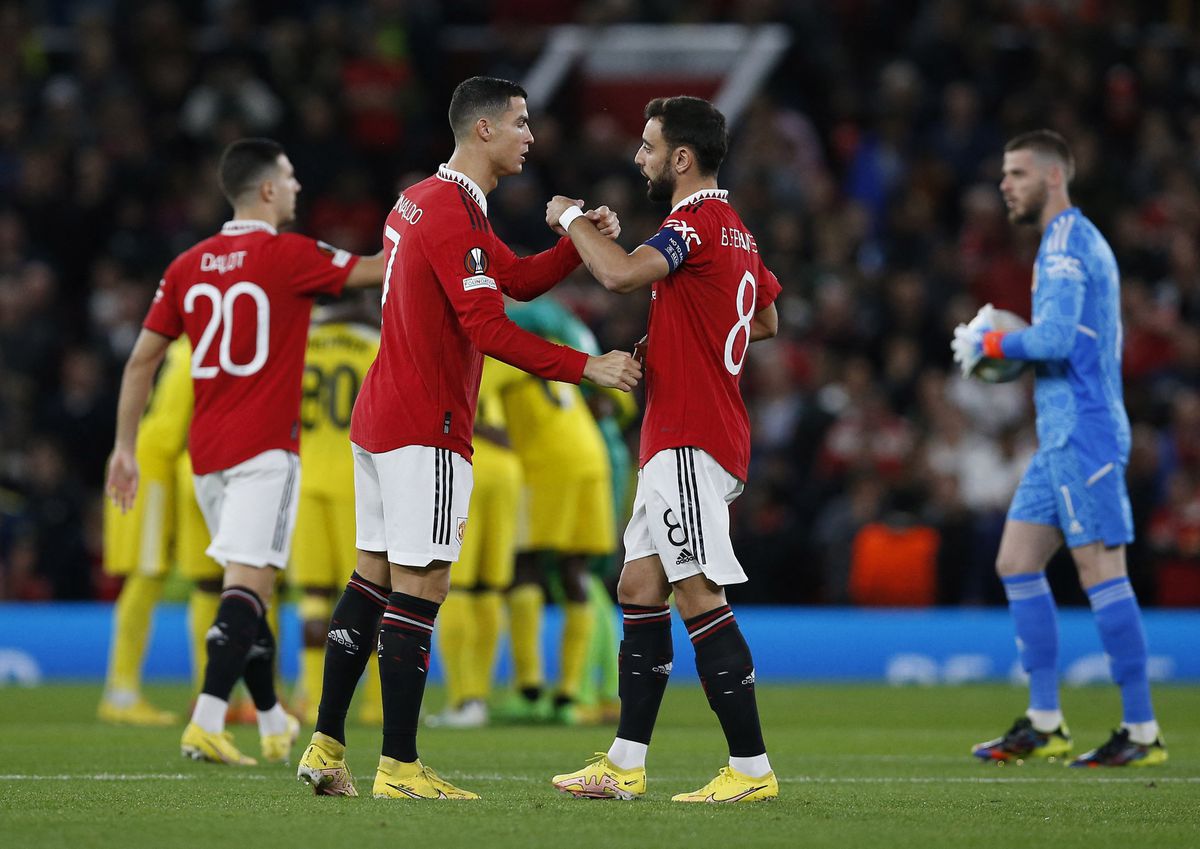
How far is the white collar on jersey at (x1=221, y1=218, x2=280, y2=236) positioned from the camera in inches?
306

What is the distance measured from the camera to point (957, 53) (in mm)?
18781

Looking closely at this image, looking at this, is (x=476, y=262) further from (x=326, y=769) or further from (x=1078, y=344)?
(x=1078, y=344)

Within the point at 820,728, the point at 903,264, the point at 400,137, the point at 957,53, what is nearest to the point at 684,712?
the point at 820,728

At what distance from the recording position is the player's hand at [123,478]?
24.6 feet

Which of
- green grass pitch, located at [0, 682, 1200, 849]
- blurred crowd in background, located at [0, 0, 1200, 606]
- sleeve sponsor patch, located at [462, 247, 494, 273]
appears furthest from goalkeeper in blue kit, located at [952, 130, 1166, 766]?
blurred crowd in background, located at [0, 0, 1200, 606]

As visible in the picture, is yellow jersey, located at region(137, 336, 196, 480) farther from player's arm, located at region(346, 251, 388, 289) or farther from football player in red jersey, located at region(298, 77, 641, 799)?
football player in red jersey, located at region(298, 77, 641, 799)

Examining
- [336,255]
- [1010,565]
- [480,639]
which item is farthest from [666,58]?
[336,255]

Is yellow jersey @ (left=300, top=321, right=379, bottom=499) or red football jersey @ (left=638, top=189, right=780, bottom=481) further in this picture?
yellow jersey @ (left=300, top=321, right=379, bottom=499)

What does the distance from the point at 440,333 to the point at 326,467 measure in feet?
12.0

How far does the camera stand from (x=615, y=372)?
19.3 ft

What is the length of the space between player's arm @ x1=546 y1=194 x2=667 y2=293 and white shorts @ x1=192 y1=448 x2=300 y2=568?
1.95 m

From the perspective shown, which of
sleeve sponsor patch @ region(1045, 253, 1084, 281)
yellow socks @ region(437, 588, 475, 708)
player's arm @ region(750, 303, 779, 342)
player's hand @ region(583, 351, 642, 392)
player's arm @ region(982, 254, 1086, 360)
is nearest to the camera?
player's hand @ region(583, 351, 642, 392)

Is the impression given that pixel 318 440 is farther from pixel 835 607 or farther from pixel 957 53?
pixel 957 53

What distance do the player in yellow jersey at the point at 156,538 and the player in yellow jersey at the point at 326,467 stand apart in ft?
1.77
